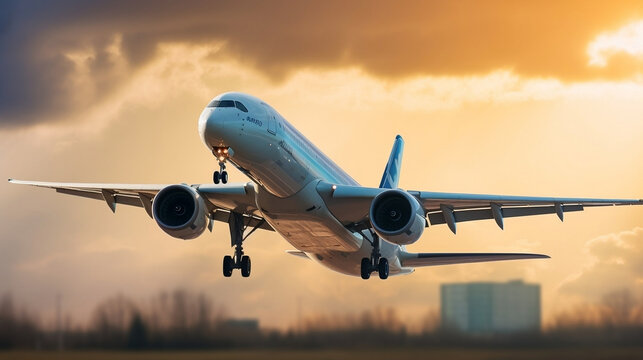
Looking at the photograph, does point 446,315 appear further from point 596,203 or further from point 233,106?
point 233,106

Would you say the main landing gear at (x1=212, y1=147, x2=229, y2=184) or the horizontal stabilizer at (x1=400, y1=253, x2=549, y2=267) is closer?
the main landing gear at (x1=212, y1=147, x2=229, y2=184)

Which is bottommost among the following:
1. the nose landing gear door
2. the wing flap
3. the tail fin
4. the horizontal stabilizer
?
the horizontal stabilizer

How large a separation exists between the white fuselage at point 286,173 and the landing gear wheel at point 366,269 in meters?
0.21

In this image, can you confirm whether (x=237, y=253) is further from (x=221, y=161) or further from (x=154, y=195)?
(x=221, y=161)

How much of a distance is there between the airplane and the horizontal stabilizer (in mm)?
42

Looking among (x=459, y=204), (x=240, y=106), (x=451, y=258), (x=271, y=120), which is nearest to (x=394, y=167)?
(x=451, y=258)

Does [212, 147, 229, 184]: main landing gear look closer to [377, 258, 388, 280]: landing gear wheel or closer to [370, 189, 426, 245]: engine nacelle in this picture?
[370, 189, 426, 245]: engine nacelle

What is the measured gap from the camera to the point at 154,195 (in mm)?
34688

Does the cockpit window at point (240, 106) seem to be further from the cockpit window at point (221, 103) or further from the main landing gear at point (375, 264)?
the main landing gear at point (375, 264)

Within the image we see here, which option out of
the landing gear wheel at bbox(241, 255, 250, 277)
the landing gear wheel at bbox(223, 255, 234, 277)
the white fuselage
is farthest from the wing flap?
the landing gear wheel at bbox(223, 255, 234, 277)

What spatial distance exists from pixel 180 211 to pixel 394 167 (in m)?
13.7

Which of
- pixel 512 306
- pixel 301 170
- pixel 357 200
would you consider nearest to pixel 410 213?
pixel 357 200

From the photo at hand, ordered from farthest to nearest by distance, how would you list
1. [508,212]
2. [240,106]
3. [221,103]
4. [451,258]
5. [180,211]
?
[451,258]
[508,212]
[180,211]
[240,106]
[221,103]

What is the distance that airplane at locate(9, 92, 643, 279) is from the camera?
27.9 meters
